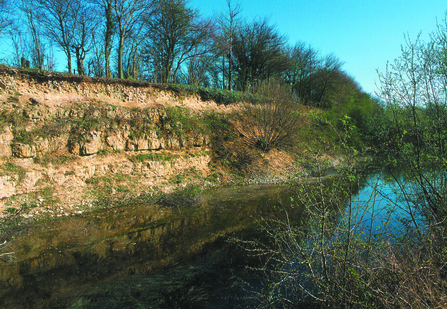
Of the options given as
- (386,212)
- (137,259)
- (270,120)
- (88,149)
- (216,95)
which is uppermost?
(216,95)

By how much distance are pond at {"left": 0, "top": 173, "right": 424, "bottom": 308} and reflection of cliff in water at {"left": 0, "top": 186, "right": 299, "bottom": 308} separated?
21 millimetres

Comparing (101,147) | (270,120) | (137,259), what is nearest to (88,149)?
(101,147)

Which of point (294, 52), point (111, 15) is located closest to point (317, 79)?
point (294, 52)

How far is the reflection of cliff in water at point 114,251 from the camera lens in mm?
5121

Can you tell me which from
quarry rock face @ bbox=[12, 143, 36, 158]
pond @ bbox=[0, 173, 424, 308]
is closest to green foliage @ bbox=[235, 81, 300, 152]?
pond @ bbox=[0, 173, 424, 308]

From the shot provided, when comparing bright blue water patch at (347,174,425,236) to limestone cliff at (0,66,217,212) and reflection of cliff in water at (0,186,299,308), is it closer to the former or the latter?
reflection of cliff in water at (0,186,299,308)

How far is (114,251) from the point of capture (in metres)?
6.67

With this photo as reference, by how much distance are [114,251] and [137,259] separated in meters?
0.84

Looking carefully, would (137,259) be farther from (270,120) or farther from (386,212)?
(270,120)

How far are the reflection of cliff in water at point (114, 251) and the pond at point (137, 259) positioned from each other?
2 cm

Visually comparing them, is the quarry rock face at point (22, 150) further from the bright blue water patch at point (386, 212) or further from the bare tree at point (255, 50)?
the bare tree at point (255, 50)

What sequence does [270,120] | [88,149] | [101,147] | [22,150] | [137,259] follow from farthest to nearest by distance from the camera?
[270,120], [101,147], [88,149], [22,150], [137,259]

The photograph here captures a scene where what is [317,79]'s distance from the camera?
31.5 meters

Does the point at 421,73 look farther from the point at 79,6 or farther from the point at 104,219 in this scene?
the point at 79,6
